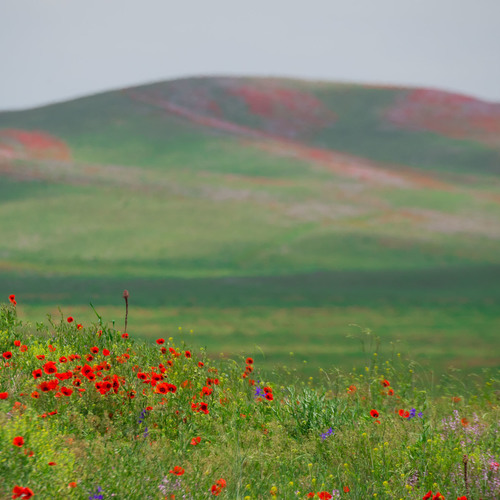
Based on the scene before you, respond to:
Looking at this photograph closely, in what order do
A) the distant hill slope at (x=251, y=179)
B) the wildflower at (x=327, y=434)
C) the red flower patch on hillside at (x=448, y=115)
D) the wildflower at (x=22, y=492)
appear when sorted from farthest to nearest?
the red flower patch on hillside at (x=448, y=115) → the distant hill slope at (x=251, y=179) → the wildflower at (x=327, y=434) → the wildflower at (x=22, y=492)

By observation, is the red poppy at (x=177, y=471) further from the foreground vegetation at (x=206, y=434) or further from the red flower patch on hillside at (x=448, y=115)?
the red flower patch on hillside at (x=448, y=115)

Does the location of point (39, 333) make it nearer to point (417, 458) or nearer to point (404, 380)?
point (404, 380)

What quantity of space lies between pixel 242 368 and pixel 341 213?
33.9ft

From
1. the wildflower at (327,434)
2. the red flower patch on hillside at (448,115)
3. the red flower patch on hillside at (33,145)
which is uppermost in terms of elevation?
the red flower patch on hillside at (448,115)

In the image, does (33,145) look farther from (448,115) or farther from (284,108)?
(448,115)

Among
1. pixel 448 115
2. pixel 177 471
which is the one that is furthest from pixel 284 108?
pixel 177 471

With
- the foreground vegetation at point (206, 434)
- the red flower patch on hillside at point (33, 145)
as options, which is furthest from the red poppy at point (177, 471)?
the red flower patch on hillside at point (33, 145)

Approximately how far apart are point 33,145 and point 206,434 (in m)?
17.8

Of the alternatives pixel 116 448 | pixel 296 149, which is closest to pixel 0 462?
pixel 116 448

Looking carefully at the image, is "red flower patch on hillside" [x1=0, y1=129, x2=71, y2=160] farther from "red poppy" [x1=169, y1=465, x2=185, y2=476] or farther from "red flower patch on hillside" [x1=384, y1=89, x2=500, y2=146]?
"red poppy" [x1=169, y1=465, x2=185, y2=476]

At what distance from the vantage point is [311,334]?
877cm

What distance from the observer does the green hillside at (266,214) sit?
966 centimetres

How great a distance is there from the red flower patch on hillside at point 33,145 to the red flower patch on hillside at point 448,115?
11044mm

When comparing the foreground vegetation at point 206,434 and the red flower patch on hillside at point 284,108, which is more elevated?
the red flower patch on hillside at point 284,108
